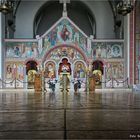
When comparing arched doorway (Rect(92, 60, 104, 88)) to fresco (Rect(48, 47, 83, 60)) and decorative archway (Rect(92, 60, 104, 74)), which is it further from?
fresco (Rect(48, 47, 83, 60))

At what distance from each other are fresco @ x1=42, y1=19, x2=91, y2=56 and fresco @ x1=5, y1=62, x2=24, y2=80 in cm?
343

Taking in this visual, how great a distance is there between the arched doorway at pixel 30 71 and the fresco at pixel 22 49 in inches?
42.8

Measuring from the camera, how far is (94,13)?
42.1 metres

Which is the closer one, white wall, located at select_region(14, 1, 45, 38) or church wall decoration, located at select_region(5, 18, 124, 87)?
church wall decoration, located at select_region(5, 18, 124, 87)

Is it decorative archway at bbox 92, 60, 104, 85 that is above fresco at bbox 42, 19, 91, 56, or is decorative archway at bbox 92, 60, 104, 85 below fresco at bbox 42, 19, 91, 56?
below

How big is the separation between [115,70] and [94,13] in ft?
34.1

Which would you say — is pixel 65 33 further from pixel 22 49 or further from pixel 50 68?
pixel 22 49

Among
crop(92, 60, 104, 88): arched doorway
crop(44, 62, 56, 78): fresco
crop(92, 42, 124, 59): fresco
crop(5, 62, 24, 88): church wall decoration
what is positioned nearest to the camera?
crop(5, 62, 24, 88): church wall decoration

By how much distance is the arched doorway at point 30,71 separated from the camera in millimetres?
35391

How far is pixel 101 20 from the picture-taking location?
139 feet

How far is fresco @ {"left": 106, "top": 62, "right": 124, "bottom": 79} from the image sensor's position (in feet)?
114

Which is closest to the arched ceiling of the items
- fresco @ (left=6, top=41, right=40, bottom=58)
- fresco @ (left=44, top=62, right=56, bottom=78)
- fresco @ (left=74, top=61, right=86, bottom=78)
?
fresco @ (left=6, top=41, right=40, bottom=58)

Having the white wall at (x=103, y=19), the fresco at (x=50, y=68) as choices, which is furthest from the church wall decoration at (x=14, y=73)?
the white wall at (x=103, y=19)

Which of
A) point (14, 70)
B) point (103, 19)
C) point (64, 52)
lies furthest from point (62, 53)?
point (103, 19)
